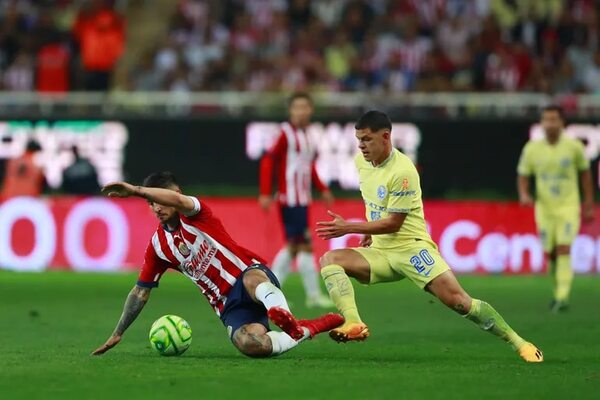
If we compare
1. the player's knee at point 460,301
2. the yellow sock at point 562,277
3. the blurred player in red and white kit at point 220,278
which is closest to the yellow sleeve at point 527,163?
the yellow sock at point 562,277

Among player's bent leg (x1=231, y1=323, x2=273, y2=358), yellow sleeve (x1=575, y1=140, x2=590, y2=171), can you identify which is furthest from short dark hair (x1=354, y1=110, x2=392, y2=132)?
yellow sleeve (x1=575, y1=140, x2=590, y2=171)

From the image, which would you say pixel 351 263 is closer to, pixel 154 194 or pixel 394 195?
pixel 394 195

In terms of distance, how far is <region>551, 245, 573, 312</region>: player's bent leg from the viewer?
51.9 feet

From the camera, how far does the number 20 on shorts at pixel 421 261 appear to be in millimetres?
10578

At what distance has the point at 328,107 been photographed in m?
21.8

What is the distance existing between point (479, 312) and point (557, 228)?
20.1 ft

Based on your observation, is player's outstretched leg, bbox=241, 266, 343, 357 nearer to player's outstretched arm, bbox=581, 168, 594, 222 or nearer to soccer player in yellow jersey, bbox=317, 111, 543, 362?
soccer player in yellow jersey, bbox=317, 111, 543, 362

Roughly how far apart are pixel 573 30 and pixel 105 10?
7960mm

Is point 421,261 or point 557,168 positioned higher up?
point 557,168

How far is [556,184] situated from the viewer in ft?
54.0

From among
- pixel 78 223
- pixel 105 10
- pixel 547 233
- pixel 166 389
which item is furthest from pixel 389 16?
pixel 166 389

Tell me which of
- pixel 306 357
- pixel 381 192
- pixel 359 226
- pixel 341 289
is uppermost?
pixel 381 192

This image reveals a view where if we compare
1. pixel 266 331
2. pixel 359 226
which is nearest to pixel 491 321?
pixel 359 226

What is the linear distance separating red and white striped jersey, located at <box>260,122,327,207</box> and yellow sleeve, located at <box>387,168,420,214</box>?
5.78 meters
